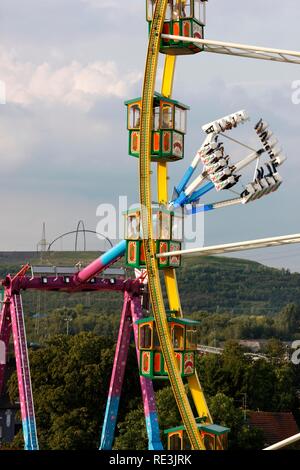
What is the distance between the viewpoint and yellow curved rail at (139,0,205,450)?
98.9 ft

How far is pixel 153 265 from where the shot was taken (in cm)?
3028

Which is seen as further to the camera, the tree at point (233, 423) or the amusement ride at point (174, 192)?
the tree at point (233, 423)

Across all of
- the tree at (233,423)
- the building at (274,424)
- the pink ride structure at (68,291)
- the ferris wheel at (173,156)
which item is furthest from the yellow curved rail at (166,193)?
the building at (274,424)

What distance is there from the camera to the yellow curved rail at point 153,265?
30.1 meters

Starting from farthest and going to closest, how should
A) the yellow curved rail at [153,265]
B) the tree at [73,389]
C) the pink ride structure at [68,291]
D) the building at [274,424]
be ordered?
1. the building at [274,424]
2. the tree at [73,389]
3. the pink ride structure at [68,291]
4. the yellow curved rail at [153,265]

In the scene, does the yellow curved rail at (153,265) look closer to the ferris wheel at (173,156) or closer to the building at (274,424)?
the ferris wheel at (173,156)

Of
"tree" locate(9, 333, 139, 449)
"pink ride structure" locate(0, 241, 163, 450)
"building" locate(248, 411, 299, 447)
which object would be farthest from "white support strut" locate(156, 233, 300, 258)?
"building" locate(248, 411, 299, 447)

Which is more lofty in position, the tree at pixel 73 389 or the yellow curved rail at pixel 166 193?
the yellow curved rail at pixel 166 193

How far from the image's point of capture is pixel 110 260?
4244 cm

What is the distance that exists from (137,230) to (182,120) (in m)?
3.00

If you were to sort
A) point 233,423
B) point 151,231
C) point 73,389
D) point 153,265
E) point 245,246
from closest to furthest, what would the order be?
point 245,246 → point 153,265 → point 151,231 → point 233,423 → point 73,389

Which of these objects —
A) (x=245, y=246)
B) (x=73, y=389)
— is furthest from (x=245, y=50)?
(x=73, y=389)

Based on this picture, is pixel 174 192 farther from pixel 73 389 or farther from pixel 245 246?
pixel 73 389
